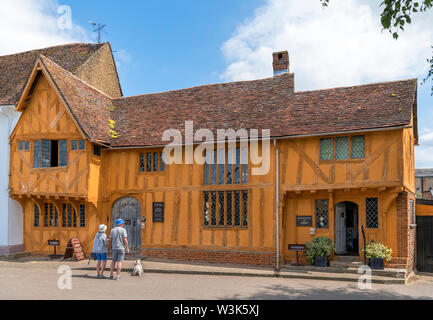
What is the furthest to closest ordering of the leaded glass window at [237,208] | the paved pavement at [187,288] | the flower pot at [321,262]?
the leaded glass window at [237,208]
the flower pot at [321,262]
the paved pavement at [187,288]

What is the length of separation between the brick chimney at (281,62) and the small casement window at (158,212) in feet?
25.2

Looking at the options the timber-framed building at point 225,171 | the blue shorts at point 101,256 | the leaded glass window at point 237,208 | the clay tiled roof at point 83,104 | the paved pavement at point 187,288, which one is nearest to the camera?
the paved pavement at point 187,288

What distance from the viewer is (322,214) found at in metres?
14.3

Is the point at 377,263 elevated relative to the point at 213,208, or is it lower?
lower

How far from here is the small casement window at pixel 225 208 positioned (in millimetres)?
15016

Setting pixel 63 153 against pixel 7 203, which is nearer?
pixel 63 153

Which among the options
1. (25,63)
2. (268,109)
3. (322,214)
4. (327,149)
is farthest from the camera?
(25,63)

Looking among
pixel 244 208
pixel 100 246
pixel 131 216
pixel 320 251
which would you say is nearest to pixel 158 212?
pixel 131 216

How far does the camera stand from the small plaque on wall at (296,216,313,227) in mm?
14289

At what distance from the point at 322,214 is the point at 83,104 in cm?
1059

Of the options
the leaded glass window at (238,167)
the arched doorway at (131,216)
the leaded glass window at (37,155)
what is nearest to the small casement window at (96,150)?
the arched doorway at (131,216)

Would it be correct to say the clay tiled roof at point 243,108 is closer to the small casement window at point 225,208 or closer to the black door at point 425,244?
the small casement window at point 225,208

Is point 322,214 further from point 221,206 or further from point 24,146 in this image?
point 24,146
